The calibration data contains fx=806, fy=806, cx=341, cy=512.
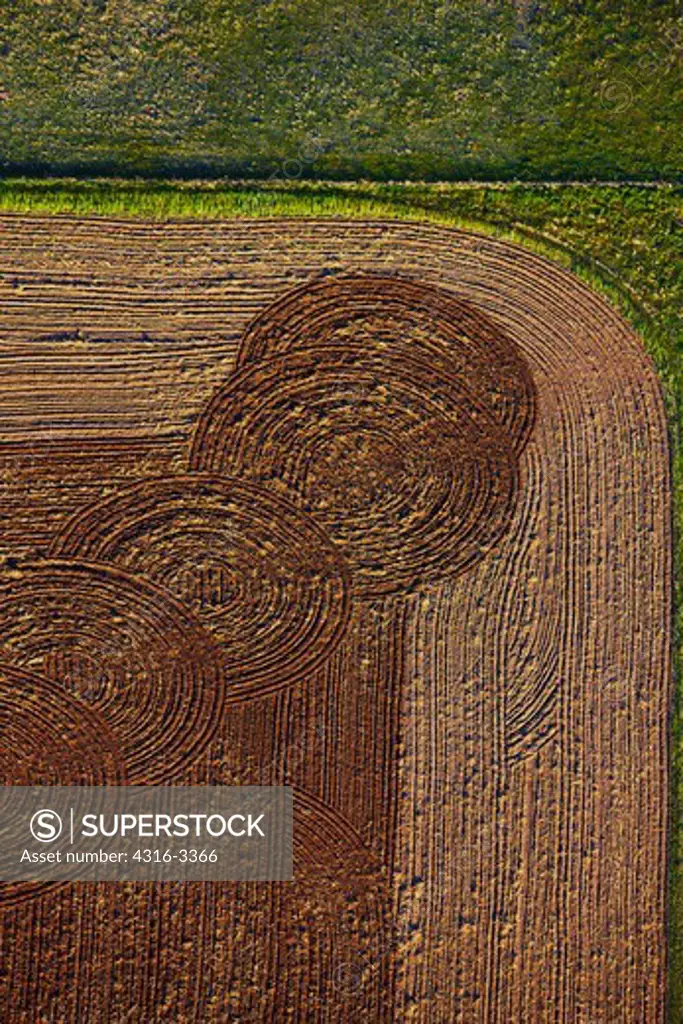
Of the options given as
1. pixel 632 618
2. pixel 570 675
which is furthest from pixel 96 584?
pixel 632 618

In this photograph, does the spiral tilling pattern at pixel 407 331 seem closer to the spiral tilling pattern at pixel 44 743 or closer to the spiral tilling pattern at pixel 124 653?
the spiral tilling pattern at pixel 124 653

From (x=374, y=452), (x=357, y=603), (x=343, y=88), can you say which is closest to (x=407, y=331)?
(x=374, y=452)

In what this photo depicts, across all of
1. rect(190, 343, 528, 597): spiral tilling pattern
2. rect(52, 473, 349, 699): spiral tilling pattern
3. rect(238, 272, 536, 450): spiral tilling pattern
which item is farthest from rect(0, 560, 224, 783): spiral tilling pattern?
rect(238, 272, 536, 450): spiral tilling pattern

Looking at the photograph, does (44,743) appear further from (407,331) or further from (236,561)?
(407,331)

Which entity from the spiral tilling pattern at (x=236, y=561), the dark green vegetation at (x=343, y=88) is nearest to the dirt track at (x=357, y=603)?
the spiral tilling pattern at (x=236, y=561)

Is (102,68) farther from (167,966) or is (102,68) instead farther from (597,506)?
(167,966)

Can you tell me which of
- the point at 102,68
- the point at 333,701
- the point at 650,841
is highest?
the point at 102,68

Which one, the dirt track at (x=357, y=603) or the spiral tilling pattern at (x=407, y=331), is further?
the spiral tilling pattern at (x=407, y=331)
